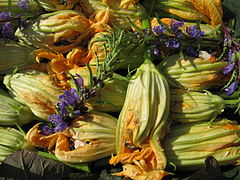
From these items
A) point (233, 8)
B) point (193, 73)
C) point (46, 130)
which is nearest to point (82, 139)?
point (46, 130)

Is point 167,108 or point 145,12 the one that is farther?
point 145,12

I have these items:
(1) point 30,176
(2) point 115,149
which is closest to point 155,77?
(2) point 115,149

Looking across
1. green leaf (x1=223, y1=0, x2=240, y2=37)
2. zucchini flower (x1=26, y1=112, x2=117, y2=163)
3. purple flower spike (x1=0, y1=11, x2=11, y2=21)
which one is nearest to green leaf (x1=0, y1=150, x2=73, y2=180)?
zucchini flower (x1=26, y1=112, x2=117, y2=163)

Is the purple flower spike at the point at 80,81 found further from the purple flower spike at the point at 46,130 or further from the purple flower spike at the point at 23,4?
the purple flower spike at the point at 23,4

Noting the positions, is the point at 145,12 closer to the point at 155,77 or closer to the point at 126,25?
the point at 126,25

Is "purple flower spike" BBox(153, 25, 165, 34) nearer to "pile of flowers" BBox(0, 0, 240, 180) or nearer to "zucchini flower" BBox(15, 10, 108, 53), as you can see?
"pile of flowers" BBox(0, 0, 240, 180)
